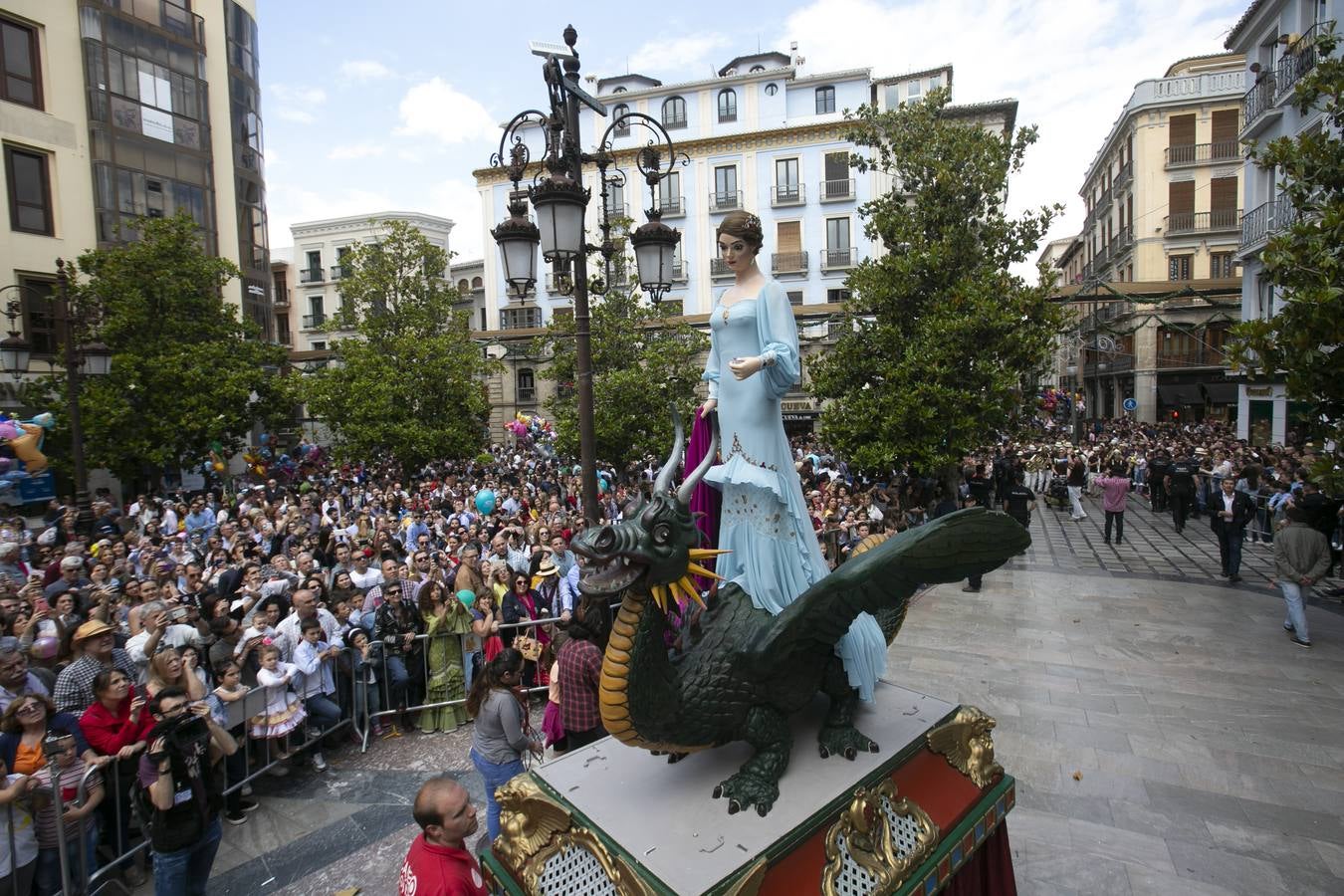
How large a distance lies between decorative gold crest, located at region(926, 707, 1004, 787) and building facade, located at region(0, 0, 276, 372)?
63.0 feet

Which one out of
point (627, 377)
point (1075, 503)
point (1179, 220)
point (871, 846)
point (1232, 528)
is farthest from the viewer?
point (1179, 220)

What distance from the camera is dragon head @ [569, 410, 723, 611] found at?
2.60 m

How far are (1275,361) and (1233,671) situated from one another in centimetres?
295

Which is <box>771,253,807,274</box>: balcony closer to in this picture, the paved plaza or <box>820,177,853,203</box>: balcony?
<box>820,177,853,203</box>: balcony

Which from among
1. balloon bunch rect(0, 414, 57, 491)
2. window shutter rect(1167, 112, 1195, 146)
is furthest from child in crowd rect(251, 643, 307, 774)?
window shutter rect(1167, 112, 1195, 146)

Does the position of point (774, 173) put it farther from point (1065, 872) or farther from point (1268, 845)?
point (1065, 872)

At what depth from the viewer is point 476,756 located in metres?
4.21

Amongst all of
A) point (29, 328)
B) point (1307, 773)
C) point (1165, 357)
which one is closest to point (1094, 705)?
point (1307, 773)

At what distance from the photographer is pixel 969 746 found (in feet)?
12.0

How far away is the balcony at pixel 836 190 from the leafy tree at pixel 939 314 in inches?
701

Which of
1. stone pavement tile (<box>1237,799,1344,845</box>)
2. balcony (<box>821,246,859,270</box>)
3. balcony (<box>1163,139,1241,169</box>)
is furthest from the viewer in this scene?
balcony (<box>821,246,859,270</box>)

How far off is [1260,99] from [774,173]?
17403 mm

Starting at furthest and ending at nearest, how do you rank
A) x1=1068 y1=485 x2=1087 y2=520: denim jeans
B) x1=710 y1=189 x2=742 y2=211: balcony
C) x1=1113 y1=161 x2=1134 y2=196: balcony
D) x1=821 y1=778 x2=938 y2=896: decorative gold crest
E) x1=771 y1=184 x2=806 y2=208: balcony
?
x1=710 y1=189 x2=742 y2=211: balcony → x1=771 y1=184 x2=806 y2=208: balcony → x1=1113 y1=161 x2=1134 y2=196: balcony → x1=1068 y1=485 x2=1087 y2=520: denim jeans → x1=821 y1=778 x2=938 y2=896: decorative gold crest

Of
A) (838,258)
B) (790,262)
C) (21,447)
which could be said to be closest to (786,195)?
(790,262)
